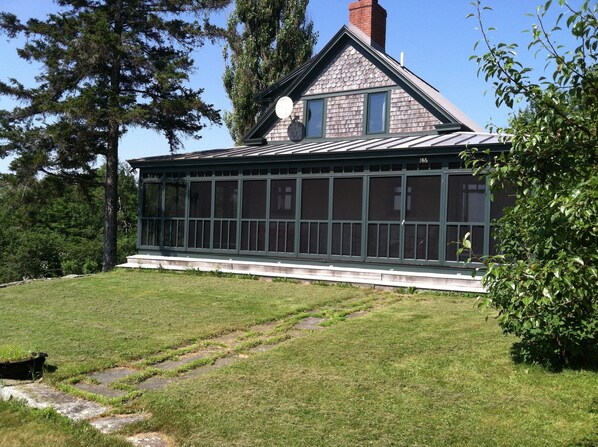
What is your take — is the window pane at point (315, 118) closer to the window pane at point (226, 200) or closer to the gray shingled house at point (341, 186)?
the gray shingled house at point (341, 186)

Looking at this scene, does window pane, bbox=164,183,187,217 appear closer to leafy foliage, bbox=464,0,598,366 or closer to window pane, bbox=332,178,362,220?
window pane, bbox=332,178,362,220

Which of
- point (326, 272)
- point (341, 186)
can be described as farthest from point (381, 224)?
point (341, 186)

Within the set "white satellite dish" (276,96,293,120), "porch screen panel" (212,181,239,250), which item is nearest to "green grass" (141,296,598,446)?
"porch screen panel" (212,181,239,250)

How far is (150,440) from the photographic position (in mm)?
4648

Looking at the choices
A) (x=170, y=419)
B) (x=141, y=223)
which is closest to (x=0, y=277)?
(x=141, y=223)

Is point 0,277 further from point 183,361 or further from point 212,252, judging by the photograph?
point 183,361

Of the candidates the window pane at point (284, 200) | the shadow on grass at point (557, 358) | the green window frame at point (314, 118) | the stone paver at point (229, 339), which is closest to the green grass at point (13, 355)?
the stone paver at point (229, 339)

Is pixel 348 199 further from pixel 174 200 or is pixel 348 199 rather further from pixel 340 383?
pixel 340 383

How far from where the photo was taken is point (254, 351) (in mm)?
7434

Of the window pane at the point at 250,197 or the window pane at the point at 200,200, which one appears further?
the window pane at the point at 200,200

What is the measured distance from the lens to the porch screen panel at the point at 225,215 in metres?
15.8

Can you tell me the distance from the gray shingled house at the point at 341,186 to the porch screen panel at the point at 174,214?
36mm

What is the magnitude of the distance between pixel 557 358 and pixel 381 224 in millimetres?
7439

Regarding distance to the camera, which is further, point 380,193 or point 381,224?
point 380,193
